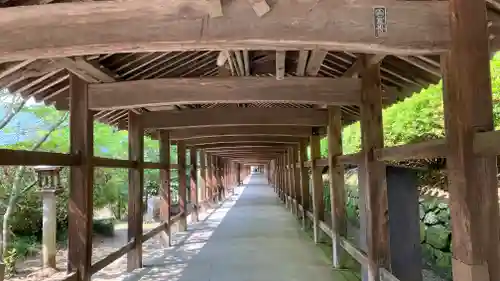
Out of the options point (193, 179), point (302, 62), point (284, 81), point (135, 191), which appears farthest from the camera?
point (193, 179)

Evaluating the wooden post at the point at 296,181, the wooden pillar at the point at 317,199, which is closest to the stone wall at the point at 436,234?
the wooden pillar at the point at 317,199

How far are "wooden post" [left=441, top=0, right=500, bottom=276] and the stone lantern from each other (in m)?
4.38

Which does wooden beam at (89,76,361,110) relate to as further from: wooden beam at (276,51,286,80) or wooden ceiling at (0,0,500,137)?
Answer: wooden beam at (276,51,286,80)

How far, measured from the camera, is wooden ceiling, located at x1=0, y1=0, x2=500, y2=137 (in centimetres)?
246

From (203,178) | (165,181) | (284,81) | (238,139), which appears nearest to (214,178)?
(203,178)

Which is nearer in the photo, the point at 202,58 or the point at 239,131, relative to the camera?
the point at 202,58

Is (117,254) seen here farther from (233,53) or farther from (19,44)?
(19,44)

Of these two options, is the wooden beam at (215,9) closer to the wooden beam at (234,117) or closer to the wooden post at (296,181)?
the wooden beam at (234,117)

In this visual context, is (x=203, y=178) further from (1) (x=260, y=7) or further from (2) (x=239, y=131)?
(1) (x=260, y=7)

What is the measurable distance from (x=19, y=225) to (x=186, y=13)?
8905 millimetres

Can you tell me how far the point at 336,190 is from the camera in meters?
5.96

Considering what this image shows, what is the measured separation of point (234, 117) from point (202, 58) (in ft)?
4.60

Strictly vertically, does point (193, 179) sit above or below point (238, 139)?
below

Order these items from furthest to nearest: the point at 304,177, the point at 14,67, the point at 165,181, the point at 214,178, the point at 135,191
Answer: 1. the point at 214,178
2. the point at 304,177
3. the point at 165,181
4. the point at 135,191
5. the point at 14,67
